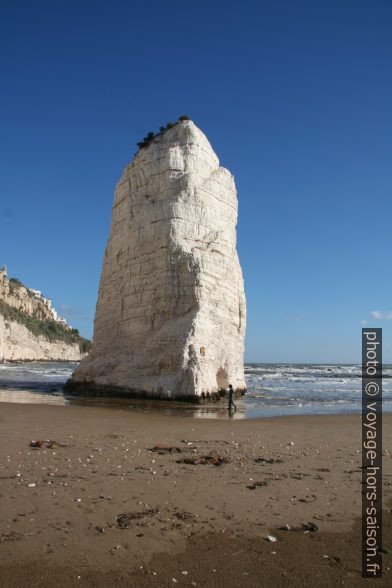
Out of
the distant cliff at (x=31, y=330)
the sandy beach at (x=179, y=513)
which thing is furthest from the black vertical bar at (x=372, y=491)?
the distant cliff at (x=31, y=330)

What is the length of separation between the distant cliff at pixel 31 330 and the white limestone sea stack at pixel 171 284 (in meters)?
50.4

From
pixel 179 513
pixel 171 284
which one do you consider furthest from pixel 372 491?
pixel 171 284

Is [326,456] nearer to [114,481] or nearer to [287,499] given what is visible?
[287,499]

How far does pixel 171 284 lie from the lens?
21.1 metres

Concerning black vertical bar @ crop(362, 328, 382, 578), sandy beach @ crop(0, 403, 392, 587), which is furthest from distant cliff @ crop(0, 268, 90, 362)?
black vertical bar @ crop(362, 328, 382, 578)

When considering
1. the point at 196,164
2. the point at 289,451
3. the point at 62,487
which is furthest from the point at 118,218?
the point at 62,487

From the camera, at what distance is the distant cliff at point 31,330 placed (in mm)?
74312

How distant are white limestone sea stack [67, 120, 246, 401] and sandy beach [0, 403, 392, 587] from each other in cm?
1073

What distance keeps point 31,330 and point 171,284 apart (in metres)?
69.4

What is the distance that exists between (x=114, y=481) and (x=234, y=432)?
5.14m

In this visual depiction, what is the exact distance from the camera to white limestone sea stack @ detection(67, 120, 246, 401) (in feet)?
64.2

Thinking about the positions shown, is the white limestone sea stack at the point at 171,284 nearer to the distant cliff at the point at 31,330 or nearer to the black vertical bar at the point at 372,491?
the black vertical bar at the point at 372,491

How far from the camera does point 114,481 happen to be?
5.65m

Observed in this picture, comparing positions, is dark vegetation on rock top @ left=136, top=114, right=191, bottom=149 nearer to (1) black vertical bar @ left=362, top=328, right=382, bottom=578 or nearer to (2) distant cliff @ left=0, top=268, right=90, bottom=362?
(1) black vertical bar @ left=362, top=328, right=382, bottom=578
